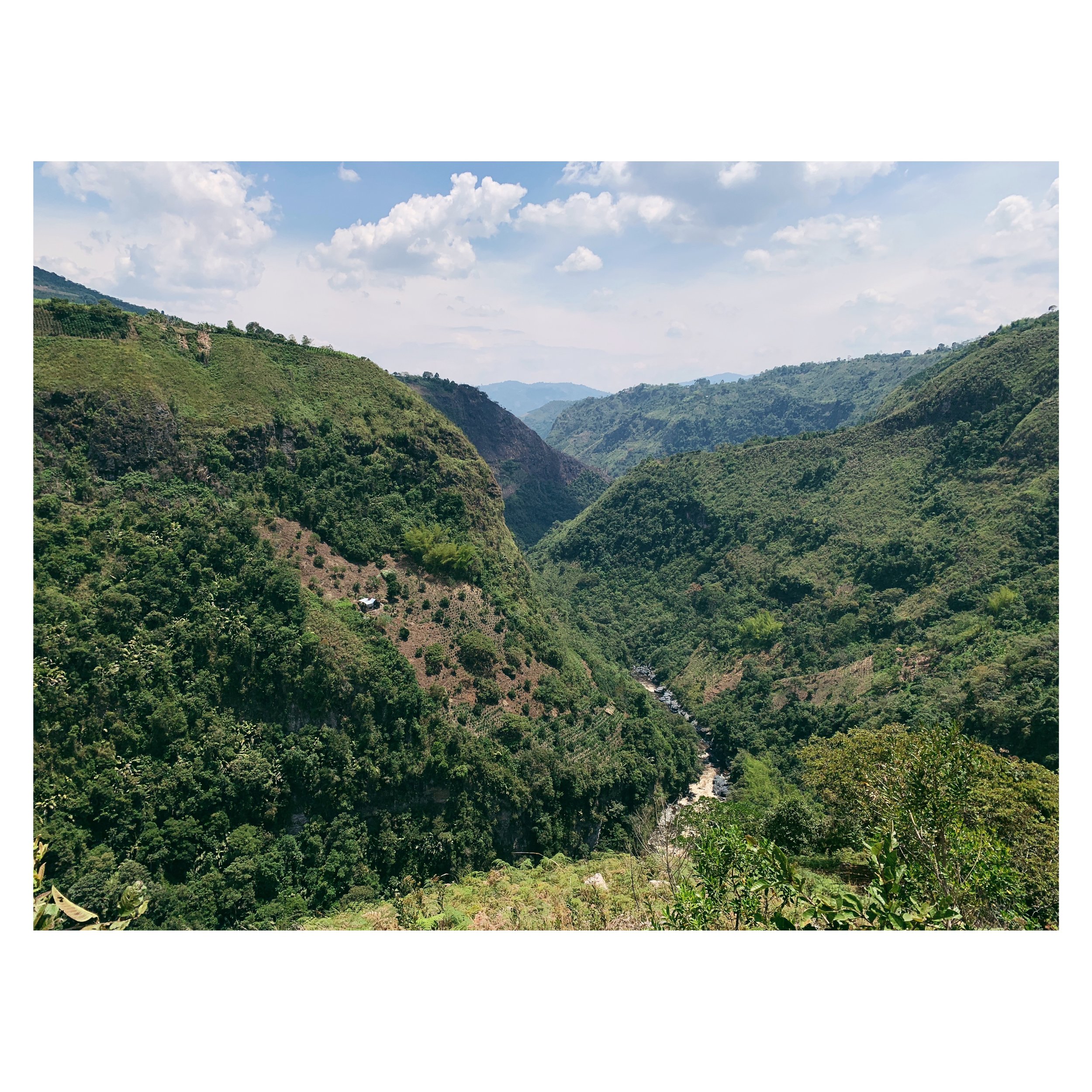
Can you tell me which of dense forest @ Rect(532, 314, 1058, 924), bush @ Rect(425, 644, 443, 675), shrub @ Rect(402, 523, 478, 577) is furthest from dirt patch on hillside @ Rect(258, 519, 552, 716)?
dense forest @ Rect(532, 314, 1058, 924)

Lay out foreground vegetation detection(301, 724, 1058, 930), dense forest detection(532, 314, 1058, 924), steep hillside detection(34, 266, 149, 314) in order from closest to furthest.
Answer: foreground vegetation detection(301, 724, 1058, 930)
dense forest detection(532, 314, 1058, 924)
steep hillside detection(34, 266, 149, 314)

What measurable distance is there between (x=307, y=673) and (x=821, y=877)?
927 inches

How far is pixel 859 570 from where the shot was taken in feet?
182

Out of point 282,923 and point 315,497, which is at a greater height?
point 315,497

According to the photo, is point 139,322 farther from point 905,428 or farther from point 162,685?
point 905,428

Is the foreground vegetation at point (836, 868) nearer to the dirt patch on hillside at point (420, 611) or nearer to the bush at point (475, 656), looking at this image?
the dirt patch on hillside at point (420, 611)

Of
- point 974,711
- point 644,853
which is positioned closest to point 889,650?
point 974,711

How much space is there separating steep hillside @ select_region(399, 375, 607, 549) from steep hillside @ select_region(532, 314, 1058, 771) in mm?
22289

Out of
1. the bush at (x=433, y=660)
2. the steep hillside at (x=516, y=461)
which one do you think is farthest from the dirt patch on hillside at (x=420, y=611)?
the steep hillside at (x=516, y=461)

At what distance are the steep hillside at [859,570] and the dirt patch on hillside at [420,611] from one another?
19.9m

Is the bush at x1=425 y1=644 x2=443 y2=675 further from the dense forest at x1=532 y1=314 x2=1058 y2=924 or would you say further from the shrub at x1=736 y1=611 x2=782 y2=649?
the shrub at x1=736 y1=611 x2=782 y2=649

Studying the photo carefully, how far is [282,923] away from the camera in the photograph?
22188mm

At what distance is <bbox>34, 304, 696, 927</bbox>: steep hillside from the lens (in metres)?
23.5

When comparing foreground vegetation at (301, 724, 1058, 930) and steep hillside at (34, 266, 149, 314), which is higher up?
steep hillside at (34, 266, 149, 314)
